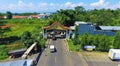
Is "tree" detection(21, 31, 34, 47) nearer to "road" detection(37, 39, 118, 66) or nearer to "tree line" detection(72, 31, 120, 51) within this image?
"road" detection(37, 39, 118, 66)

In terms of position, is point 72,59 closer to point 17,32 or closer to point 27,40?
point 27,40

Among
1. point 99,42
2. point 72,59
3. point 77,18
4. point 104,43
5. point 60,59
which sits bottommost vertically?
point 72,59

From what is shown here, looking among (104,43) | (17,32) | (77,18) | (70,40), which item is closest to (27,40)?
(70,40)

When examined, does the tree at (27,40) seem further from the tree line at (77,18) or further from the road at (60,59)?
the tree line at (77,18)

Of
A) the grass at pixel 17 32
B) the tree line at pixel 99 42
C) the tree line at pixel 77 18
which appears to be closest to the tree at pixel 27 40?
the grass at pixel 17 32

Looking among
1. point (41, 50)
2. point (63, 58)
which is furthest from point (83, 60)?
point (41, 50)

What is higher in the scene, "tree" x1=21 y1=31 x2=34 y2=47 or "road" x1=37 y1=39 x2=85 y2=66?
"tree" x1=21 y1=31 x2=34 y2=47

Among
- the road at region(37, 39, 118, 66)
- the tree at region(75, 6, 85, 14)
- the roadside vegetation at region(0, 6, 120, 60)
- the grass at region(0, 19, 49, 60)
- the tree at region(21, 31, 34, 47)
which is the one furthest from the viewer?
the tree at region(75, 6, 85, 14)

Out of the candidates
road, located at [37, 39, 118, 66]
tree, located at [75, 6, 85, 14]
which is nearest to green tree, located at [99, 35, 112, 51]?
road, located at [37, 39, 118, 66]

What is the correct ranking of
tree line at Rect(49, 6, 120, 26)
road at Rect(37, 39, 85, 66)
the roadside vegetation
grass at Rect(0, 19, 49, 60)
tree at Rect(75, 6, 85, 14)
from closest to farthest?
road at Rect(37, 39, 85, 66), grass at Rect(0, 19, 49, 60), the roadside vegetation, tree line at Rect(49, 6, 120, 26), tree at Rect(75, 6, 85, 14)
